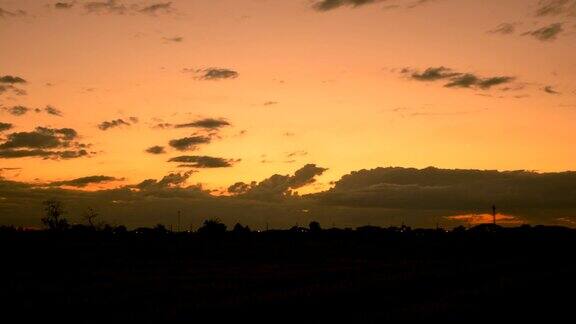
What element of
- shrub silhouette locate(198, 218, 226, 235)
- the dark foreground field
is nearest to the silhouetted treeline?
the dark foreground field

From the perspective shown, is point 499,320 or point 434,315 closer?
point 499,320

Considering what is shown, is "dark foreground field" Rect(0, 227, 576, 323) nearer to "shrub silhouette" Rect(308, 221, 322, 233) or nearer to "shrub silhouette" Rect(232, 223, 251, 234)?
"shrub silhouette" Rect(232, 223, 251, 234)

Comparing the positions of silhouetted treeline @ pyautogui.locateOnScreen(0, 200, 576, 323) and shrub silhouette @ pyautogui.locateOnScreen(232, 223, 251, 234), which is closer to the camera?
silhouetted treeline @ pyautogui.locateOnScreen(0, 200, 576, 323)

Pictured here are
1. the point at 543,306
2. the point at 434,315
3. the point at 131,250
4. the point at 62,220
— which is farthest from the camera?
the point at 62,220

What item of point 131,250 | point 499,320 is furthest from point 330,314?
point 131,250

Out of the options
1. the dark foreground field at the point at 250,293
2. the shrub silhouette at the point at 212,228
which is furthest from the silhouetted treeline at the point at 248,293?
the shrub silhouette at the point at 212,228

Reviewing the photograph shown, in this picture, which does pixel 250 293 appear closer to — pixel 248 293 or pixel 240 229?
pixel 248 293

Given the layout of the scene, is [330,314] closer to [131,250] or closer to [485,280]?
[485,280]

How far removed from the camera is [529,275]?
46.0m

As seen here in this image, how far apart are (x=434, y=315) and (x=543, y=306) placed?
18.3 feet

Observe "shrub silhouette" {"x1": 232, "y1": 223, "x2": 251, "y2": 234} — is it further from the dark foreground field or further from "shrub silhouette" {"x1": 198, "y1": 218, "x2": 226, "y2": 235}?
the dark foreground field

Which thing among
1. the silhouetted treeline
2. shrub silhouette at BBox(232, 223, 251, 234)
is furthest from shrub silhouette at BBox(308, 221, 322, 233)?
→ the silhouetted treeline

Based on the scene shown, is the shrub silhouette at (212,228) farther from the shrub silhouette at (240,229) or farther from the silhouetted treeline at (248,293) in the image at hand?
the silhouetted treeline at (248,293)

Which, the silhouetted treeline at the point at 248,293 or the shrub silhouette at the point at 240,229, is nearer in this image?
the silhouetted treeline at the point at 248,293
